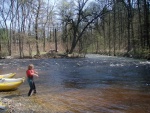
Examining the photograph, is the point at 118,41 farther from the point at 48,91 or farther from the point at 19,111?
the point at 19,111

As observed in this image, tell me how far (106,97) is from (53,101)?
2362mm

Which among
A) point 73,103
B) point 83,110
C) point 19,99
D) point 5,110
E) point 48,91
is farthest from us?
point 48,91

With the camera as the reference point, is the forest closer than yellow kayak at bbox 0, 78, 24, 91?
No

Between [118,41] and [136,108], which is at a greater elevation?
[118,41]

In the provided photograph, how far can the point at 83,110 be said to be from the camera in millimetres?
9750

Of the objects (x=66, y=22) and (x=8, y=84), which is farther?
(x=66, y=22)

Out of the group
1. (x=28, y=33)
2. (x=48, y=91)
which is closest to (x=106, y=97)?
(x=48, y=91)

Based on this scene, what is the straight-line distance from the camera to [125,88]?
14047mm

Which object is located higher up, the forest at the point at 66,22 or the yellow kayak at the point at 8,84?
the forest at the point at 66,22

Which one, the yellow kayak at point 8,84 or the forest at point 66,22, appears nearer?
the yellow kayak at point 8,84

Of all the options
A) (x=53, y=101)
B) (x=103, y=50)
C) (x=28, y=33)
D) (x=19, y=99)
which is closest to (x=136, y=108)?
(x=53, y=101)

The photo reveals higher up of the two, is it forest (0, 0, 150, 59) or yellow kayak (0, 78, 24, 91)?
forest (0, 0, 150, 59)

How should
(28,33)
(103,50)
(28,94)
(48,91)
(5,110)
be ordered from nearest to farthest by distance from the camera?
1. (5,110)
2. (28,94)
3. (48,91)
4. (28,33)
5. (103,50)

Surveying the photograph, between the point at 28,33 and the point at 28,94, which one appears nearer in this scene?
the point at 28,94
